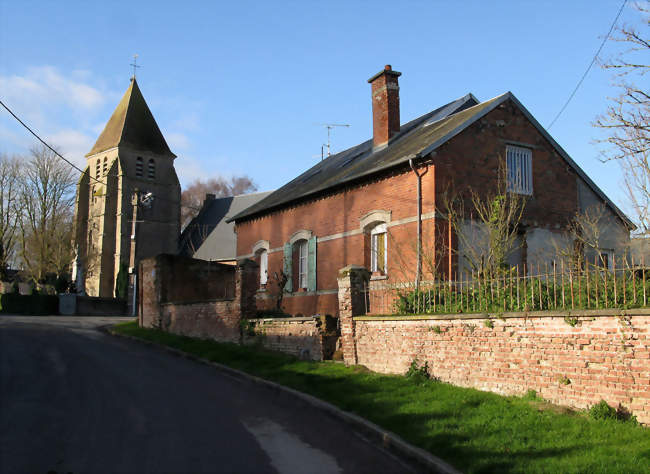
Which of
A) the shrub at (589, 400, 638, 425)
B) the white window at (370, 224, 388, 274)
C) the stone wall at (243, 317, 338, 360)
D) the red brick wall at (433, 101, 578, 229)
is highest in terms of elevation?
the red brick wall at (433, 101, 578, 229)

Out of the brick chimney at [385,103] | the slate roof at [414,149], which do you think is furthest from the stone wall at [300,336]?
the brick chimney at [385,103]

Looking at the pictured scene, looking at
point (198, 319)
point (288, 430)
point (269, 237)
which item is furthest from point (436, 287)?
point (269, 237)

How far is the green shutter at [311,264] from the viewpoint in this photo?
19469mm

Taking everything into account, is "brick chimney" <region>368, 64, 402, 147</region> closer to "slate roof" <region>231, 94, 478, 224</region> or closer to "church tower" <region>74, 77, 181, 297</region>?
"slate roof" <region>231, 94, 478, 224</region>

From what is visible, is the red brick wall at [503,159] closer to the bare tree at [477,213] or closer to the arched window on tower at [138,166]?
the bare tree at [477,213]

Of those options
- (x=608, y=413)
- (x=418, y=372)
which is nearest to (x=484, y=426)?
(x=608, y=413)

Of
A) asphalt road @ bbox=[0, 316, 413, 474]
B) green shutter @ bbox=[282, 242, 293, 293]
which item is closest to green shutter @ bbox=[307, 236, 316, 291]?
green shutter @ bbox=[282, 242, 293, 293]

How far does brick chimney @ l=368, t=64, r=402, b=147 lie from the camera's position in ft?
→ 65.4

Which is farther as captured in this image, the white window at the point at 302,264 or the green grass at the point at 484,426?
the white window at the point at 302,264

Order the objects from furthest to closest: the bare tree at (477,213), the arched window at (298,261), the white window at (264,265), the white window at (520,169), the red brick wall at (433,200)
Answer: the white window at (264,265) → the arched window at (298,261) → the white window at (520,169) → the red brick wall at (433,200) → the bare tree at (477,213)

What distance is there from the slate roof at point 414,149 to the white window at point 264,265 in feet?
5.22

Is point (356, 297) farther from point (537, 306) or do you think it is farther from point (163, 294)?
point (163, 294)

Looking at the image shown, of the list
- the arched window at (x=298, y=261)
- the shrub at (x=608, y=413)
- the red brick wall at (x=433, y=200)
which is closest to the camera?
the shrub at (x=608, y=413)

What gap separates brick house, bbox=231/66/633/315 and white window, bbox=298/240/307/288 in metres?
0.04
